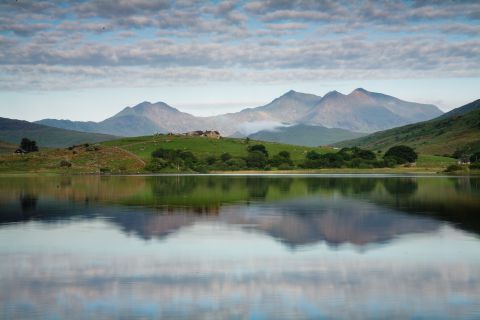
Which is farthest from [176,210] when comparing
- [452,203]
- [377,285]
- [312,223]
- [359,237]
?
[377,285]

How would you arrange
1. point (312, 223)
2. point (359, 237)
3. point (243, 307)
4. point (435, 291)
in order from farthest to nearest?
1. point (312, 223)
2. point (359, 237)
3. point (435, 291)
4. point (243, 307)

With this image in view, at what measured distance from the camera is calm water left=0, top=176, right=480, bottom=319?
26.2 m

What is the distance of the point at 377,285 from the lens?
30.0 metres

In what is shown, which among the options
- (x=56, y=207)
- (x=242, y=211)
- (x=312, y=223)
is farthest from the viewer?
(x=56, y=207)

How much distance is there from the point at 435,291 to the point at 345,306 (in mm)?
5461

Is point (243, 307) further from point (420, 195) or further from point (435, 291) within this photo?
point (420, 195)

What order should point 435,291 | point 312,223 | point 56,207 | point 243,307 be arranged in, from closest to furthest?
point 243,307
point 435,291
point 312,223
point 56,207

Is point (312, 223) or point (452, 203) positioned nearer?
point (312, 223)

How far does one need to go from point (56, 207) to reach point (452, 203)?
4730 cm

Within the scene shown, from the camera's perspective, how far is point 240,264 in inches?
1399

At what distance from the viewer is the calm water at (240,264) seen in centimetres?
2617

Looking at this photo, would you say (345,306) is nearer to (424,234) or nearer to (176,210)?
(424,234)

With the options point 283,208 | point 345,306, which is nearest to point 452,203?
point 283,208

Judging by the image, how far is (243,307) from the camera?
26109 mm
